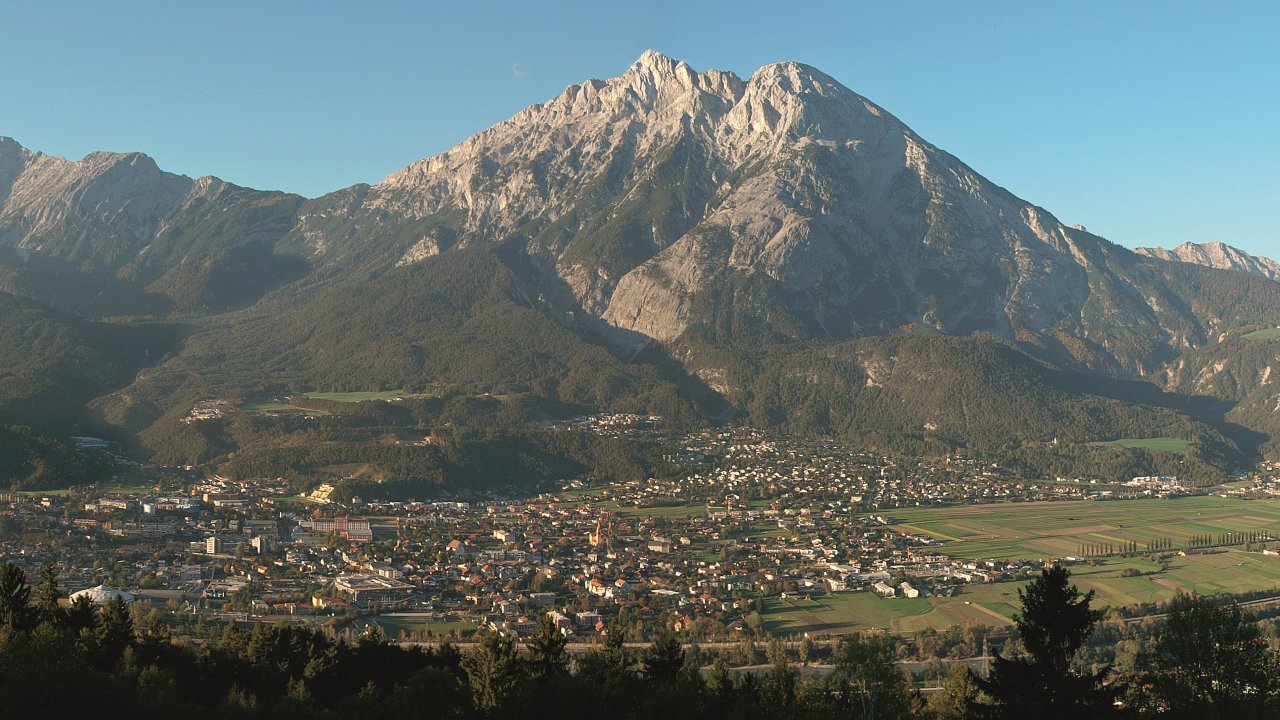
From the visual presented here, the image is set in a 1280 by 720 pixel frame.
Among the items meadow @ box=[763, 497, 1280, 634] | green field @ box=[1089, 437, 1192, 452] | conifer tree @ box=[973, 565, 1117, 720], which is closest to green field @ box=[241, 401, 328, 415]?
meadow @ box=[763, 497, 1280, 634]

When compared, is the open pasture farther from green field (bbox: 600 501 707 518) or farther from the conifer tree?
the conifer tree

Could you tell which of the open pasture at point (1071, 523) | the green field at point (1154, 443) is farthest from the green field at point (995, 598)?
the green field at point (1154, 443)

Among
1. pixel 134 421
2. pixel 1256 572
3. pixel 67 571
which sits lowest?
pixel 1256 572

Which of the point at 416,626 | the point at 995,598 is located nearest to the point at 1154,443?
the point at 995,598

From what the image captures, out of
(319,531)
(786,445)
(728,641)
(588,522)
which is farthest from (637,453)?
(728,641)

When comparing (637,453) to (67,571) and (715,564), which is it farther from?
(67,571)

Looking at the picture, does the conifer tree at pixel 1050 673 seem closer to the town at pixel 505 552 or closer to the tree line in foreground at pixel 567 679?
the tree line in foreground at pixel 567 679

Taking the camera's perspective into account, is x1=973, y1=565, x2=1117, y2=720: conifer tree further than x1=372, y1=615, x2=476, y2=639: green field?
No
